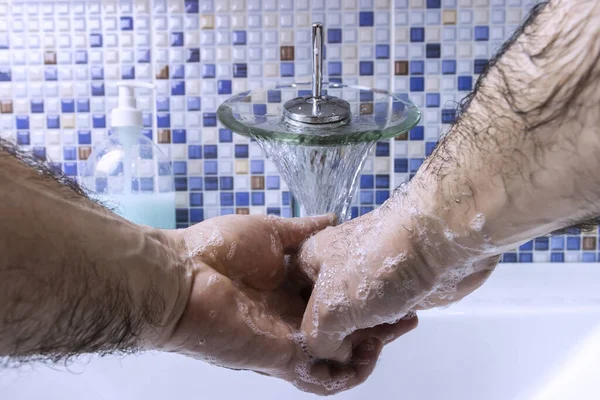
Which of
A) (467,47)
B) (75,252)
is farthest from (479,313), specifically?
(75,252)

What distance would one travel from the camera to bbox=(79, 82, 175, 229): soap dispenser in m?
0.75

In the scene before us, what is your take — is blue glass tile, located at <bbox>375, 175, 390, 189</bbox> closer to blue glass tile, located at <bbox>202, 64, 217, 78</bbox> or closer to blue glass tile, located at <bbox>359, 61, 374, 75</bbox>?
blue glass tile, located at <bbox>359, 61, 374, 75</bbox>

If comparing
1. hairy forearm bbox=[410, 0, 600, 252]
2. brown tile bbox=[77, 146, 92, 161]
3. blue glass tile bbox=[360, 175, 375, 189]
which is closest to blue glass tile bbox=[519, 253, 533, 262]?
blue glass tile bbox=[360, 175, 375, 189]

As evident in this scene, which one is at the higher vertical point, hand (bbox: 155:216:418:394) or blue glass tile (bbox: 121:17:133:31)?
blue glass tile (bbox: 121:17:133:31)

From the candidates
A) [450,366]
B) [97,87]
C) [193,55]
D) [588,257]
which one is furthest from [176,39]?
[588,257]

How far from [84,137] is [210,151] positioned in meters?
0.19

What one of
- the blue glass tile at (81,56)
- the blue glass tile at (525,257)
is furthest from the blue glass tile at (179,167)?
the blue glass tile at (525,257)

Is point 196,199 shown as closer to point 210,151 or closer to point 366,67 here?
point 210,151

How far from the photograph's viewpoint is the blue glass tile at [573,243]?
85cm

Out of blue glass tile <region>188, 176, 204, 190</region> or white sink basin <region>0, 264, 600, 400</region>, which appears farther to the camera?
blue glass tile <region>188, 176, 204, 190</region>

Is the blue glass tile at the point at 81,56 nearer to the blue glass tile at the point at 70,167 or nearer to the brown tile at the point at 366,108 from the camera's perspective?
the blue glass tile at the point at 70,167

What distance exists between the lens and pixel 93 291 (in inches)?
17.3

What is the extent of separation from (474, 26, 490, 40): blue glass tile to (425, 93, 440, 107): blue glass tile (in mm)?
100

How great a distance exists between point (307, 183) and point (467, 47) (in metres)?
0.36
